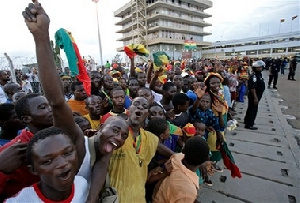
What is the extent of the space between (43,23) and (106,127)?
0.78 m

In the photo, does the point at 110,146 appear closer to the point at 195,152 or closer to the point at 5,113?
the point at 195,152

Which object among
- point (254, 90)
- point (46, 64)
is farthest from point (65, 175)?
point (254, 90)

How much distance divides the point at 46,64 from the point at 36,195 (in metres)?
0.68

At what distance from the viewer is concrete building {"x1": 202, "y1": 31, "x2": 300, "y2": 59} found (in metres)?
43.6

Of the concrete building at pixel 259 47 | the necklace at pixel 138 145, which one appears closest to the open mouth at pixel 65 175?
the necklace at pixel 138 145

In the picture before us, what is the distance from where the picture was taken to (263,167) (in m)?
3.71

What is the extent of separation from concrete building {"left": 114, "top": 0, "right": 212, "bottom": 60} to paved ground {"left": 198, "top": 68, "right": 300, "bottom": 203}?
2884 centimetres

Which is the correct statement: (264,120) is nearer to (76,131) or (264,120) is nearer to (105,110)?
(105,110)

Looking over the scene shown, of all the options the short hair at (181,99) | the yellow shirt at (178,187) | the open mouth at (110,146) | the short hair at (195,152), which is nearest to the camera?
the open mouth at (110,146)

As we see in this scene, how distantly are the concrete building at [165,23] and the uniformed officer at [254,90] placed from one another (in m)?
28.1

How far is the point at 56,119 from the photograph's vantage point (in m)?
1.17

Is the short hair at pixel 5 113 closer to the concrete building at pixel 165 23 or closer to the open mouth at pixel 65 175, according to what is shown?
the open mouth at pixel 65 175

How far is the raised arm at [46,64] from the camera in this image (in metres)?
1.02

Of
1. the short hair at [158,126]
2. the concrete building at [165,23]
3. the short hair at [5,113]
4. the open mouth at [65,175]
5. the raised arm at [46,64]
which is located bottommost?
the short hair at [158,126]
